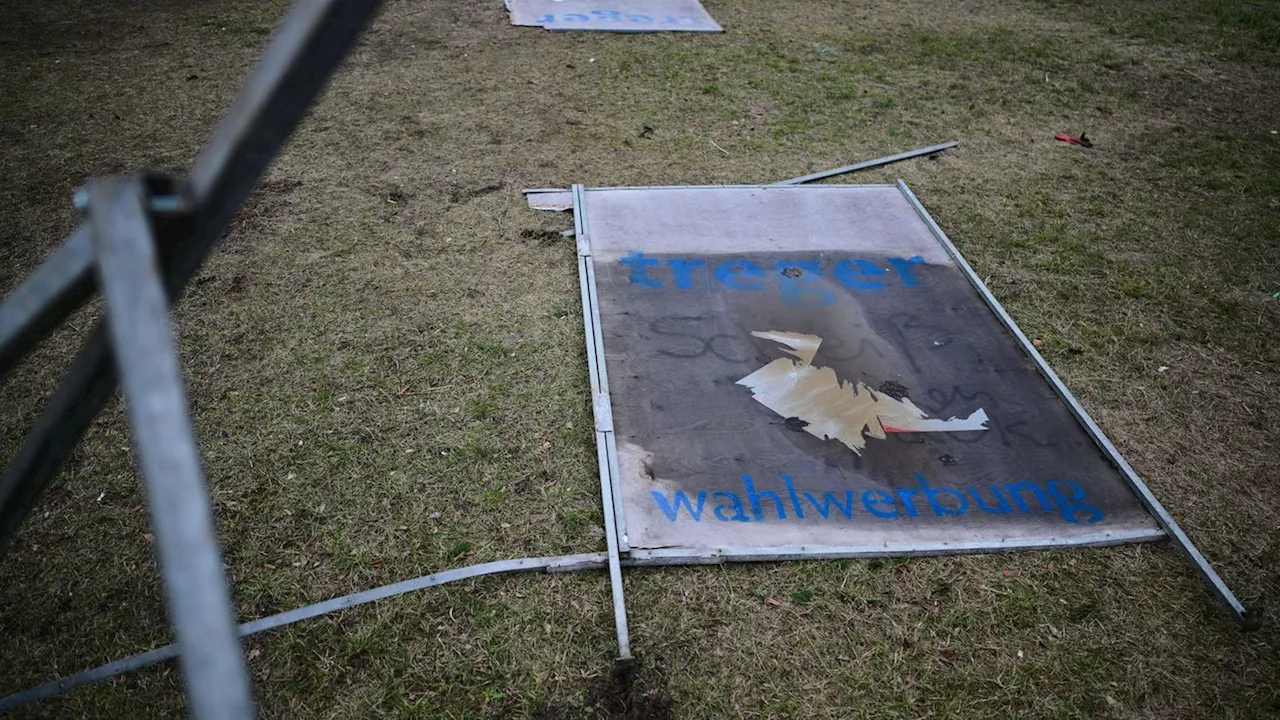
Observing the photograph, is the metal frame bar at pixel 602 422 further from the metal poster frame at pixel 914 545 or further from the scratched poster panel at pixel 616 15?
the scratched poster panel at pixel 616 15

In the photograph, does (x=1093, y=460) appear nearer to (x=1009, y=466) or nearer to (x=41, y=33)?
(x=1009, y=466)

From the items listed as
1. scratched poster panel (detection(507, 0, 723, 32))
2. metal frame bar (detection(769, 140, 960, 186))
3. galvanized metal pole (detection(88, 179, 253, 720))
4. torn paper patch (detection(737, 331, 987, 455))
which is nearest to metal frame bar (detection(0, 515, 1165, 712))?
torn paper patch (detection(737, 331, 987, 455))

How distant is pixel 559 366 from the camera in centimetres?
347

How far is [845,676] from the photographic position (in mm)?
2398

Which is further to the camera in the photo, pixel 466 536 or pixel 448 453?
pixel 448 453

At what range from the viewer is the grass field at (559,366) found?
241 centimetres

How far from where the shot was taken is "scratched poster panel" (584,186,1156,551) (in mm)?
2824

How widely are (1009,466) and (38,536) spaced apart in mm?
3308

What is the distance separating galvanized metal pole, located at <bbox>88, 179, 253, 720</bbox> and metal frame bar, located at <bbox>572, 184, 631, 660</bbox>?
176cm

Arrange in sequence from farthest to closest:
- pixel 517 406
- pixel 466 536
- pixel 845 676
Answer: pixel 517 406 → pixel 466 536 → pixel 845 676

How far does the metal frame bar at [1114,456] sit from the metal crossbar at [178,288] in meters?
2.84

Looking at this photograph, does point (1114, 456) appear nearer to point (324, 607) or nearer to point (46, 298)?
point (324, 607)

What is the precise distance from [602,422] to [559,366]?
48 cm

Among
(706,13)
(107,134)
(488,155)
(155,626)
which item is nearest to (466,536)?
(155,626)
